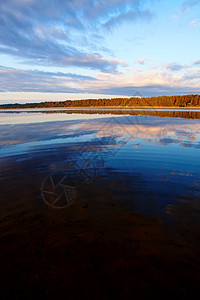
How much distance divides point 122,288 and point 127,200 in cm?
370

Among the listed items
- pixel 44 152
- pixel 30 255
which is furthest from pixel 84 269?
pixel 44 152

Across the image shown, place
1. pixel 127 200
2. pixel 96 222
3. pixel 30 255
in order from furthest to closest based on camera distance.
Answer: pixel 127 200, pixel 96 222, pixel 30 255

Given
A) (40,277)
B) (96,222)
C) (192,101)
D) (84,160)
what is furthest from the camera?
(192,101)

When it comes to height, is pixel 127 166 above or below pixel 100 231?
below

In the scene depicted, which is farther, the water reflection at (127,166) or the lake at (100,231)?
the water reflection at (127,166)

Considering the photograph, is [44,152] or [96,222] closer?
[96,222]

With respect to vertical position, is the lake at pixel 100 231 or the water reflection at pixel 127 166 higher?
the lake at pixel 100 231

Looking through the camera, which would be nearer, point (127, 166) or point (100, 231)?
point (100, 231)

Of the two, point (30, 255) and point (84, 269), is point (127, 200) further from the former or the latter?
point (30, 255)

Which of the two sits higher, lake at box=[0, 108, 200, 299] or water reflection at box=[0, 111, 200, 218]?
lake at box=[0, 108, 200, 299]

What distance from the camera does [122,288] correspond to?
145 inches

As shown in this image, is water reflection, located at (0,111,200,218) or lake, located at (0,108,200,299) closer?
lake, located at (0,108,200,299)

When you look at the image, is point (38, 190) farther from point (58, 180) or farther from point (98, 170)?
point (98, 170)

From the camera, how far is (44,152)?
49.1 ft
